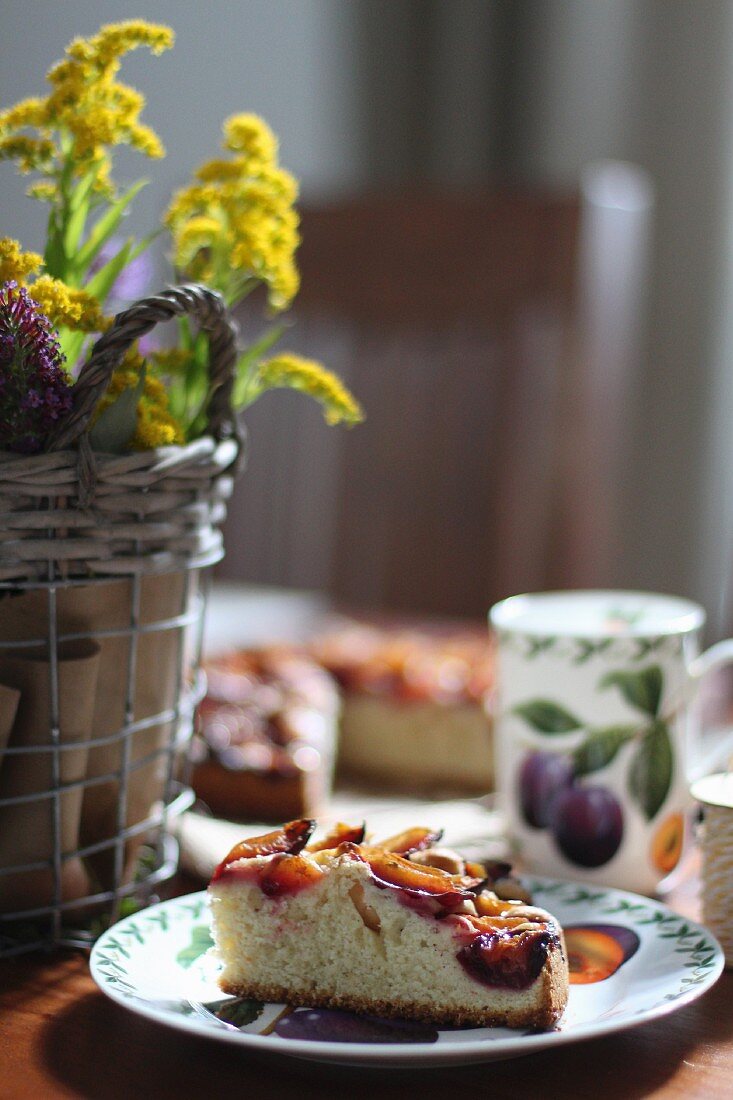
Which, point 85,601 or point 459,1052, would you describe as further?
point 85,601

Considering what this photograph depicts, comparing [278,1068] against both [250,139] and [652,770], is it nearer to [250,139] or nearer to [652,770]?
[652,770]

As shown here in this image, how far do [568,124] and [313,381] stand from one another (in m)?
2.46

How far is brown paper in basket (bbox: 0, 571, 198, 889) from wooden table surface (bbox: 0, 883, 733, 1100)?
0.11m

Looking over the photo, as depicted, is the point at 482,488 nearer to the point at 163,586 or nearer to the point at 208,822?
the point at 208,822

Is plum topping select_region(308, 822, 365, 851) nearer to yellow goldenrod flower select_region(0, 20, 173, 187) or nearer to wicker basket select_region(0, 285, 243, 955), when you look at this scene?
wicker basket select_region(0, 285, 243, 955)

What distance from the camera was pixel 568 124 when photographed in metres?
2.90

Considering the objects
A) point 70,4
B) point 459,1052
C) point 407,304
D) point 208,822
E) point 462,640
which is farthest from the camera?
point 407,304

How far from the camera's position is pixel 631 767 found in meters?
0.74

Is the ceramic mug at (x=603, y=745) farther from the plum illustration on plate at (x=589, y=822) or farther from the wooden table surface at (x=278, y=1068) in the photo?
the wooden table surface at (x=278, y=1068)

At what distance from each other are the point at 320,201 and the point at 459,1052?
66.8 inches

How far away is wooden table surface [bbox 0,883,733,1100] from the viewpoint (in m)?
0.49

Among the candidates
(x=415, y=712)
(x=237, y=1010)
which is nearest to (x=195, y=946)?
(x=237, y=1010)

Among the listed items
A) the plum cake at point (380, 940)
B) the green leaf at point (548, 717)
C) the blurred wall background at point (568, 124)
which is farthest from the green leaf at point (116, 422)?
the blurred wall background at point (568, 124)

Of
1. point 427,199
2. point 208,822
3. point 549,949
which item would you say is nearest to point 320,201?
point 427,199
